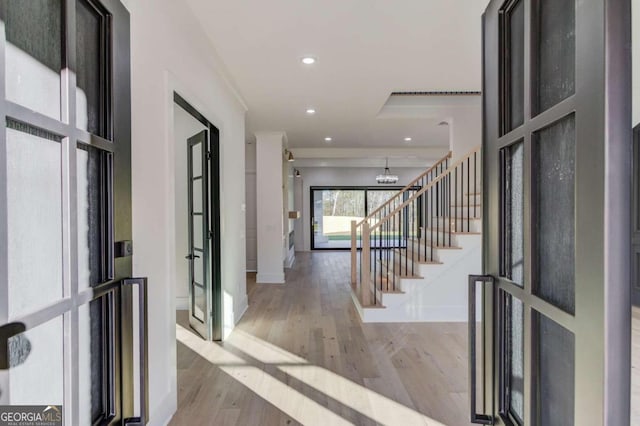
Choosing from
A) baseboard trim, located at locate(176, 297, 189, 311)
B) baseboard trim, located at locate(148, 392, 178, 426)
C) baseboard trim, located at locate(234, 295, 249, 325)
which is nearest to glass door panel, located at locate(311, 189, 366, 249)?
baseboard trim, located at locate(234, 295, 249, 325)

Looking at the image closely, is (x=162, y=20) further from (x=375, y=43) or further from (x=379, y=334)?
(x=379, y=334)

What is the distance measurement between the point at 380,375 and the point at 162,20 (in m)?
2.90

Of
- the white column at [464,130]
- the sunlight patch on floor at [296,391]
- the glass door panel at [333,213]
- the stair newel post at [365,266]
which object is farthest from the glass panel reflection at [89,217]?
the glass door panel at [333,213]

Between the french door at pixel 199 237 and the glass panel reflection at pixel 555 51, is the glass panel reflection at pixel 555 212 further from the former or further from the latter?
the french door at pixel 199 237

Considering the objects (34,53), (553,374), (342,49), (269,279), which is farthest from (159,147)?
(269,279)

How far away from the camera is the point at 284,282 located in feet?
20.9

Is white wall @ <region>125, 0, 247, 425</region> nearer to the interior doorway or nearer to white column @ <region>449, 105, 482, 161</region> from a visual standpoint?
the interior doorway

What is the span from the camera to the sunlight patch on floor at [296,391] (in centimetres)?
223

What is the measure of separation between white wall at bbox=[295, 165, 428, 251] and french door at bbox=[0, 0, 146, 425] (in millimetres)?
10095

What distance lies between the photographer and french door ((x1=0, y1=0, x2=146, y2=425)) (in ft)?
2.77

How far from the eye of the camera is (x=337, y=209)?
11.8m

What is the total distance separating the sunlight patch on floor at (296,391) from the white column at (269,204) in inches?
108

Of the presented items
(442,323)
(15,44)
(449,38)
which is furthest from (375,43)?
(442,323)

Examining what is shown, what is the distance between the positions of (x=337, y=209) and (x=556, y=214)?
11.0 m
